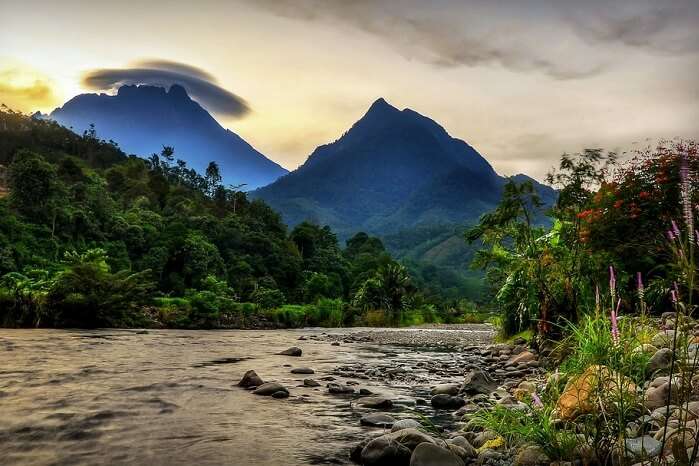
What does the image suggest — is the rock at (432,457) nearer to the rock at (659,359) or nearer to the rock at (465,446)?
the rock at (465,446)

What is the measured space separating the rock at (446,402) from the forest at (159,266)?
26.9 metres

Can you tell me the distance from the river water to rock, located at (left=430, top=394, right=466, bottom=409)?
509mm

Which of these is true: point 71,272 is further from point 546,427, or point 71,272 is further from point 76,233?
point 546,427

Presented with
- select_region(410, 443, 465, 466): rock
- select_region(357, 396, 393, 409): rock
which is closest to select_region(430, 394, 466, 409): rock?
select_region(357, 396, 393, 409): rock

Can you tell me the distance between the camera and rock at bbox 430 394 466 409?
10422 mm

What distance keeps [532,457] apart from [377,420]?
377 cm

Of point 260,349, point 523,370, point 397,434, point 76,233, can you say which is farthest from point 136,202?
point 397,434

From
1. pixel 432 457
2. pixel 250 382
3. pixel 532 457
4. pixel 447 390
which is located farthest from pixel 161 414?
pixel 532 457

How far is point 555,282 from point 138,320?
2943 cm

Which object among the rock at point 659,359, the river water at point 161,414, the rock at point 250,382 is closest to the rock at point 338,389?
the river water at point 161,414

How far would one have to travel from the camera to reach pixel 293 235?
89.1 metres

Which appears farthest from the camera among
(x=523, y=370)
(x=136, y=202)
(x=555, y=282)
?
(x=136, y=202)

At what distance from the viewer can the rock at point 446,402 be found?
34.2 feet

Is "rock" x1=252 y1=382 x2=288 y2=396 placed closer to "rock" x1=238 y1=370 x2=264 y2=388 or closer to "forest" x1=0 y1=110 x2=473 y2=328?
"rock" x1=238 y1=370 x2=264 y2=388
